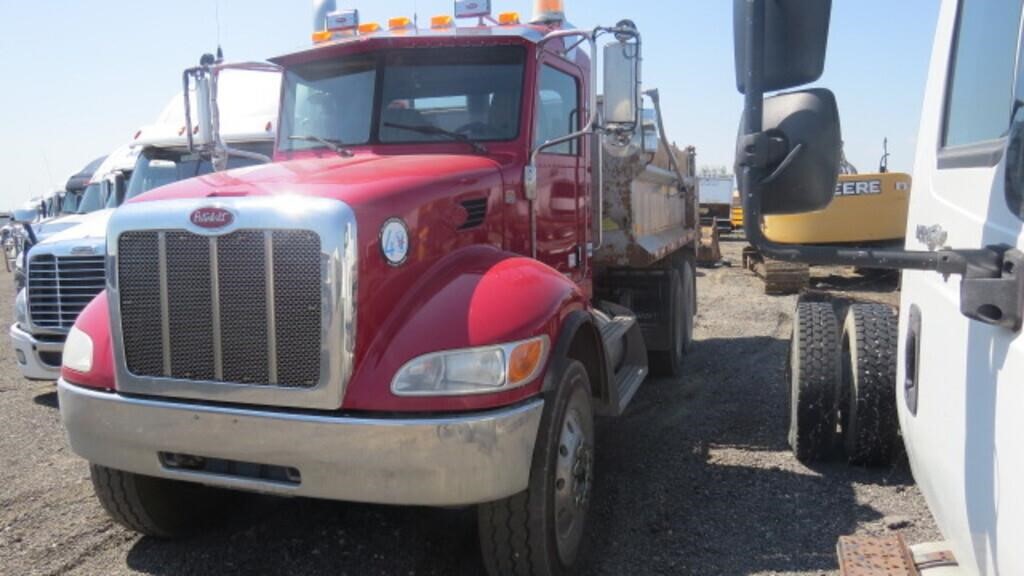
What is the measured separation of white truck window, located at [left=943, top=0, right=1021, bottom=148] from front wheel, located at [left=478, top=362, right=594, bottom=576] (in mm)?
1699

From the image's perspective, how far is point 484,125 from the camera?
4168 mm

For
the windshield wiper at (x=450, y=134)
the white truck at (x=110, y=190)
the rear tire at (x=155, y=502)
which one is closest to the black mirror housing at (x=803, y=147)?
the windshield wiper at (x=450, y=134)

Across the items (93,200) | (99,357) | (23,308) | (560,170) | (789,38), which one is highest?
(789,38)

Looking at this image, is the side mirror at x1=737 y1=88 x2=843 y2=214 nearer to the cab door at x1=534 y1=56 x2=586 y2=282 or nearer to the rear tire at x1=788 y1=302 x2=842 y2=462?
the cab door at x1=534 y1=56 x2=586 y2=282

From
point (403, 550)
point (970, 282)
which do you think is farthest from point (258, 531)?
point (970, 282)

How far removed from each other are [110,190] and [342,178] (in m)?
7.35

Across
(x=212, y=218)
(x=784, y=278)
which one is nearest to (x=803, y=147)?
(x=212, y=218)

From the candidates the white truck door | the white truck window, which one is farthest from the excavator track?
the white truck window

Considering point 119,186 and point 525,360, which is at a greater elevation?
point 119,186

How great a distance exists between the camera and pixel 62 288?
6.36 meters

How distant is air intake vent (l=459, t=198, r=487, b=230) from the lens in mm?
3596

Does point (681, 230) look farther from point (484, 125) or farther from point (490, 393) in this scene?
point (490, 393)

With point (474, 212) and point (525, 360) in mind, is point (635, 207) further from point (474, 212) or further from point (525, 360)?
point (525, 360)

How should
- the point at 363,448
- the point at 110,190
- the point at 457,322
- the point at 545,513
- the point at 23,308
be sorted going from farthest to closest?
the point at 110,190 → the point at 23,308 → the point at 545,513 → the point at 457,322 → the point at 363,448
